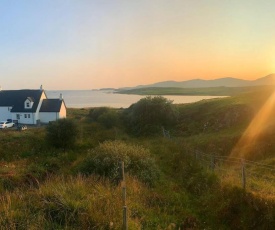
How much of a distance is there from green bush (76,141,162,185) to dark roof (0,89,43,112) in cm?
4147

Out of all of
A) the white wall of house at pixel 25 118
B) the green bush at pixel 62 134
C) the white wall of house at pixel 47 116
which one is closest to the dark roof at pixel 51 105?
the white wall of house at pixel 47 116

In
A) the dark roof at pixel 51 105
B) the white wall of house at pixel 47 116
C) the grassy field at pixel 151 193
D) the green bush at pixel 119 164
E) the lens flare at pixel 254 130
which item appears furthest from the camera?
the dark roof at pixel 51 105

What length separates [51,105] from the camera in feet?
187

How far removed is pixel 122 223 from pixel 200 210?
4.74 m

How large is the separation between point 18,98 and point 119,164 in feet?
161

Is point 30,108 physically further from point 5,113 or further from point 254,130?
point 254,130

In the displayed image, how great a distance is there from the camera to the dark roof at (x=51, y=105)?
5581 cm

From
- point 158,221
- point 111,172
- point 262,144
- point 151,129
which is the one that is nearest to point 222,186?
point 158,221

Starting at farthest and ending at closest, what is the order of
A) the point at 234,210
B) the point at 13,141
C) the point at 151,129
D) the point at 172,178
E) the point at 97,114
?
the point at 97,114 → the point at 151,129 → the point at 13,141 → the point at 172,178 → the point at 234,210

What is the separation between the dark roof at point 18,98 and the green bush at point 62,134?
23470 millimetres

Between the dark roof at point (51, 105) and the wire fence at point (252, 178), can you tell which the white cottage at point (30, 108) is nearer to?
the dark roof at point (51, 105)

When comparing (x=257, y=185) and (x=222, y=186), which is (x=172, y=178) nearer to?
(x=222, y=186)

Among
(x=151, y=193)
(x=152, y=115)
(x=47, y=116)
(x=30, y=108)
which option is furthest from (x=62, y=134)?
(x=30, y=108)

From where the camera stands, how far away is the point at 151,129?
38.4m
